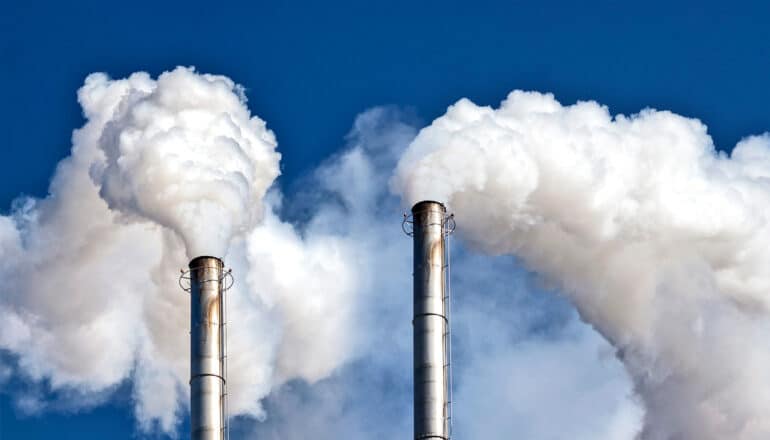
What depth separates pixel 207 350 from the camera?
5688cm

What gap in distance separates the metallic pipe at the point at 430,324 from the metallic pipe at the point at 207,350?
5.67 meters

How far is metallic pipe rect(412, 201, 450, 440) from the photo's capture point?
53.7 metres

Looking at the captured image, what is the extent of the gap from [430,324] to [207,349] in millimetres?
6403

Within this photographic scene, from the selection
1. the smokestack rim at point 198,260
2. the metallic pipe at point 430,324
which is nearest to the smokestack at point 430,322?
the metallic pipe at point 430,324

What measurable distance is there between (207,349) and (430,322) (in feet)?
21.0

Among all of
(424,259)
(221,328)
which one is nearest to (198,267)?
(221,328)

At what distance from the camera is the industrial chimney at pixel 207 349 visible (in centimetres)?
5612

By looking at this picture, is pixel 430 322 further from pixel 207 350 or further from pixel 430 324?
pixel 207 350

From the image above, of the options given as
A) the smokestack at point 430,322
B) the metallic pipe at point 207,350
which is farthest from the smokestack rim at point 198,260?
the smokestack at point 430,322

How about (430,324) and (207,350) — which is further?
(207,350)

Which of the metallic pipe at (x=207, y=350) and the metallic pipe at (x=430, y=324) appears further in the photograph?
the metallic pipe at (x=207, y=350)

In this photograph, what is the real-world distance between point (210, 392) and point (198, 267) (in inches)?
142

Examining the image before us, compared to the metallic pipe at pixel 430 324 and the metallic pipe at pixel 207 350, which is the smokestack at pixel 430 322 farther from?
the metallic pipe at pixel 207 350

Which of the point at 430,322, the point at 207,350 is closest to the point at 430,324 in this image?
the point at 430,322
